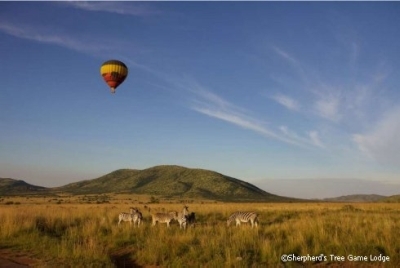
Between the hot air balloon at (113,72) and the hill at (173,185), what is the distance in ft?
298

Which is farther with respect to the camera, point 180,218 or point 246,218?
point 246,218

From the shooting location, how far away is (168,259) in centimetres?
1317

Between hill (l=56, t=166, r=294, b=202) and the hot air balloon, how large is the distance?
90709 mm

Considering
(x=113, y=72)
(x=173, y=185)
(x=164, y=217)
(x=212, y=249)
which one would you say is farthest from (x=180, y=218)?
(x=173, y=185)

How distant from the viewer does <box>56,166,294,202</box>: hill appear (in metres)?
134

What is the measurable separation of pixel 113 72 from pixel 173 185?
111 metres

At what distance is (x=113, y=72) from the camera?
35062 mm

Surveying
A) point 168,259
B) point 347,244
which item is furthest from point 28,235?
point 347,244

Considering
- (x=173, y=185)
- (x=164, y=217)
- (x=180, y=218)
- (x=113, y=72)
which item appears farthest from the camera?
(x=173, y=185)

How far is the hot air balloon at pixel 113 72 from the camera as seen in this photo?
35094 millimetres

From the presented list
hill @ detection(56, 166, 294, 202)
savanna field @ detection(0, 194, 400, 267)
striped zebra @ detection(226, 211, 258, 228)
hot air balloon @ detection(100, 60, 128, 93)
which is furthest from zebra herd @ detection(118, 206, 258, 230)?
hill @ detection(56, 166, 294, 202)

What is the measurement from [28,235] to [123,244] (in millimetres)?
4452

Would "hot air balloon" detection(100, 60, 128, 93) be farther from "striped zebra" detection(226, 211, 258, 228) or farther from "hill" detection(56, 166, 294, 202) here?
"hill" detection(56, 166, 294, 202)

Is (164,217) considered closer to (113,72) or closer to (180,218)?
(180,218)
